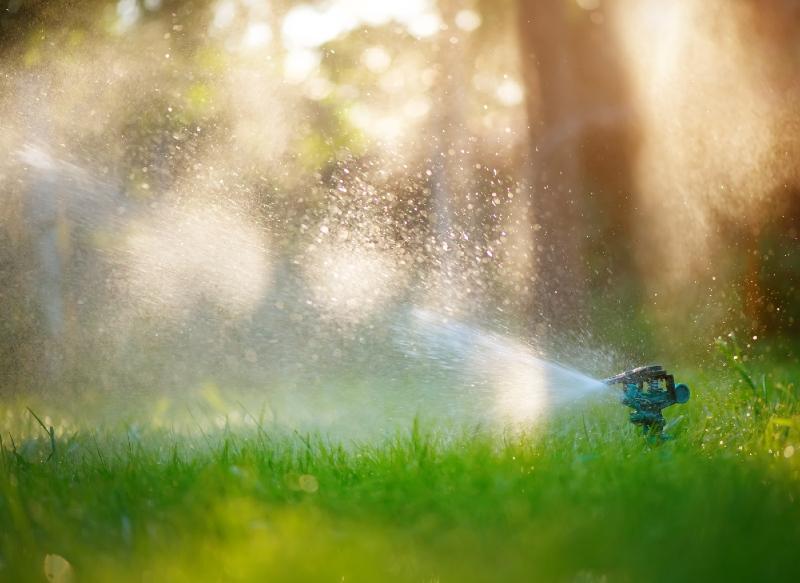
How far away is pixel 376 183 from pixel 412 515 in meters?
8.36

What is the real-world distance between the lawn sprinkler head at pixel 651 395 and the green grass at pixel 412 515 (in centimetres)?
31

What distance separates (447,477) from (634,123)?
7.58 m

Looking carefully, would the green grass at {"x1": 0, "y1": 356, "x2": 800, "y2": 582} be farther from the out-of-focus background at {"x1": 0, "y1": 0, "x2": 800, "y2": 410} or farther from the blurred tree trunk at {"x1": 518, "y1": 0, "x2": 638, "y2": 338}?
the blurred tree trunk at {"x1": 518, "y1": 0, "x2": 638, "y2": 338}

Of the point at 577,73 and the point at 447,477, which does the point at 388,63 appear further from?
the point at 447,477

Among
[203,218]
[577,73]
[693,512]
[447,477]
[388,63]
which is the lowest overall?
[693,512]

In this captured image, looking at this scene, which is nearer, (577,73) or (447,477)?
(447,477)

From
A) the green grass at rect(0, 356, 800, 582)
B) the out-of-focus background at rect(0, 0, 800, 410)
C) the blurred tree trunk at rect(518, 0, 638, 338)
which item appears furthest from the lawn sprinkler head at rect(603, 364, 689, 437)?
the blurred tree trunk at rect(518, 0, 638, 338)

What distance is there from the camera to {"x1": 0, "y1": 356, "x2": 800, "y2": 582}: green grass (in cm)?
180

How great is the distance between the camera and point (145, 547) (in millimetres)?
1892

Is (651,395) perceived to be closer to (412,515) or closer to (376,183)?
(412,515)

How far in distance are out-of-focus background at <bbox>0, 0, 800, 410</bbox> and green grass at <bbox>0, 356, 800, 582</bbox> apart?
2.72 m

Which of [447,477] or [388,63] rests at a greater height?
[388,63]

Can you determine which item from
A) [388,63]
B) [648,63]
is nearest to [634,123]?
[648,63]

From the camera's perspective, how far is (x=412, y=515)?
7.03ft
